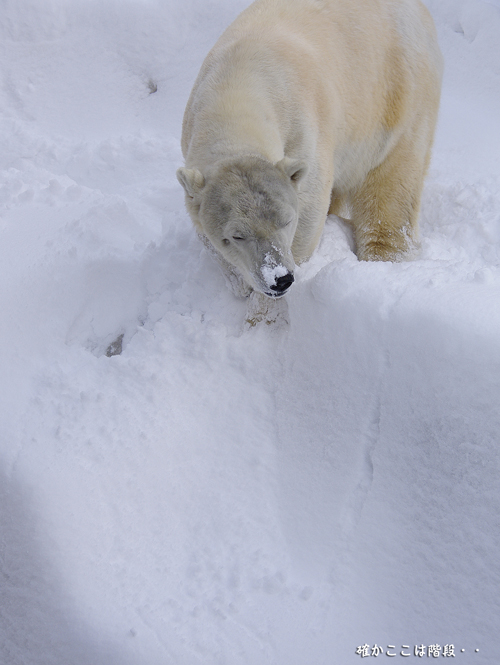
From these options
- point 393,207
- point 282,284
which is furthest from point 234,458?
point 393,207

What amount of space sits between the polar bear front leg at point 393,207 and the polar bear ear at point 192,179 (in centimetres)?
162

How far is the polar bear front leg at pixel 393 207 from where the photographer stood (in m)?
3.64

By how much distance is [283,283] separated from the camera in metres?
2.26

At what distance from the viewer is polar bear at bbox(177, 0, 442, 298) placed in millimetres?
2328

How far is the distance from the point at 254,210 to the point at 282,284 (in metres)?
0.35

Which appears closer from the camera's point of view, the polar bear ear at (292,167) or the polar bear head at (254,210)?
the polar bear head at (254,210)

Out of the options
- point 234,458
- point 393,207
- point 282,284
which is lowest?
point 393,207

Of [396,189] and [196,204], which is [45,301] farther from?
[396,189]

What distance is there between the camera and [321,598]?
1.92m

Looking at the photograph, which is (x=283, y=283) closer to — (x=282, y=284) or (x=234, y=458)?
(x=282, y=284)

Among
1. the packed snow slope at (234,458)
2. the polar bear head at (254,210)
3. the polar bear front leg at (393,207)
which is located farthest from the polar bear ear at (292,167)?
the polar bear front leg at (393,207)

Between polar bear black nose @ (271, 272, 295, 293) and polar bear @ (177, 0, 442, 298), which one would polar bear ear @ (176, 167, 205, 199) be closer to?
polar bear @ (177, 0, 442, 298)

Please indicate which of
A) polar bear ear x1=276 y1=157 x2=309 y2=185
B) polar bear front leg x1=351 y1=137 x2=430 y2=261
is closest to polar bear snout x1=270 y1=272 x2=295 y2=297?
polar bear ear x1=276 y1=157 x2=309 y2=185

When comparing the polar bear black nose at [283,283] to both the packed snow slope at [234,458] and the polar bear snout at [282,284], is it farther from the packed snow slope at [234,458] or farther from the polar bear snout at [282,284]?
the packed snow slope at [234,458]
